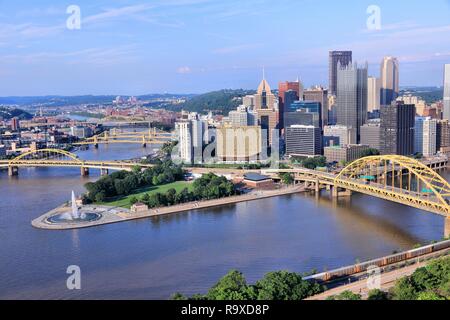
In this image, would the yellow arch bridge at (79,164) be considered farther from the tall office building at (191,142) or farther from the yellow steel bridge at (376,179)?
the tall office building at (191,142)

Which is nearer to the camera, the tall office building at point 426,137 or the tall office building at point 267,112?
the tall office building at point 426,137

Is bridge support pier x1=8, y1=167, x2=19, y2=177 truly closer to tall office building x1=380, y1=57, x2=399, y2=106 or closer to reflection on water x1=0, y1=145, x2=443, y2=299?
reflection on water x1=0, y1=145, x2=443, y2=299

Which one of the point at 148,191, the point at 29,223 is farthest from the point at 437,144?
the point at 29,223

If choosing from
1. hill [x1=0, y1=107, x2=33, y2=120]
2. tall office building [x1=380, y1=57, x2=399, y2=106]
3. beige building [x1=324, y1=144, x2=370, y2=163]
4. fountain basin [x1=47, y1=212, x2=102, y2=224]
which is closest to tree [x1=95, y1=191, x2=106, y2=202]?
fountain basin [x1=47, y1=212, x2=102, y2=224]

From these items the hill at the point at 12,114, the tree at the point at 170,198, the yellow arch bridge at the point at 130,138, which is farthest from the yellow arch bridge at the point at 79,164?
the hill at the point at 12,114
